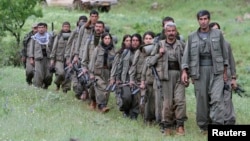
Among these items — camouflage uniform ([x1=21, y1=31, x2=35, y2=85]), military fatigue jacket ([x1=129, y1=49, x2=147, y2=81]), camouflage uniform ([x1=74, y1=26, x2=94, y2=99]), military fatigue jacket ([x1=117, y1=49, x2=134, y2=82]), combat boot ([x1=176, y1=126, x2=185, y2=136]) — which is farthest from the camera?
camouflage uniform ([x1=21, y1=31, x2=35, y2=85])

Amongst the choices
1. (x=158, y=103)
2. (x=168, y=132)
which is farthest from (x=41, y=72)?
(x=168, y=132)

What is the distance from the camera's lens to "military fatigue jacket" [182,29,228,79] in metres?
10.8

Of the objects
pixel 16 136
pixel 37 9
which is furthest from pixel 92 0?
pixel 16 136

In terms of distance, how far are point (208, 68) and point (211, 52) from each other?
0.28 metres

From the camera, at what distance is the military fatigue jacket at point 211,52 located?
10.8 meters

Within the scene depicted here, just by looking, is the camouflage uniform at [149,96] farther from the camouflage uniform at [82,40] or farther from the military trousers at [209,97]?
the camouflage uniform at [82,40]

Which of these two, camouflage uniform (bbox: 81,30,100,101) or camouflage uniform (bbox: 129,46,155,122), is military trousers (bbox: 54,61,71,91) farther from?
camouflage uniform (bbox: 129,46,155,122)

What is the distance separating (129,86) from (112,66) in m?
0.75

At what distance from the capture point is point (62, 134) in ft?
31.3

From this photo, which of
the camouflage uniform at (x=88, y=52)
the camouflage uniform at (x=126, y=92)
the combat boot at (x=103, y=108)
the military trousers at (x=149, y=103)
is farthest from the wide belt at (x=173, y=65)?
the camouflage uniform at (x=88, y=52)

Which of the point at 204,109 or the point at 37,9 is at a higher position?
the point at 37,9

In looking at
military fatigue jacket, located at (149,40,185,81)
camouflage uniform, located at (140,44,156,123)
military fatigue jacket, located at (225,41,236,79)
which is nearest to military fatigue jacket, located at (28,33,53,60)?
camouflage uniform, located at (140,44,156,123)

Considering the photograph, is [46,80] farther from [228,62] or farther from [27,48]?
[228,62]

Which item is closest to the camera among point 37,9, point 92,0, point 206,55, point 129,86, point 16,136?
point 16,136
